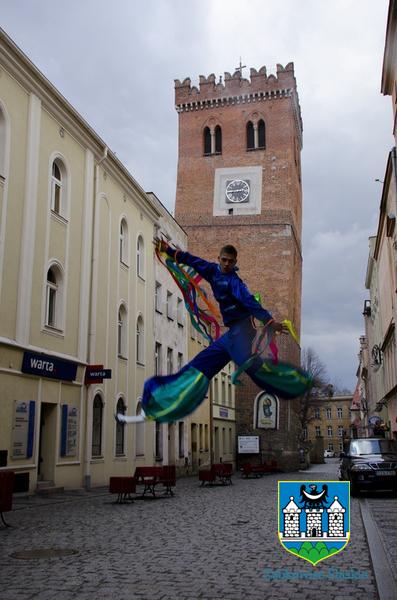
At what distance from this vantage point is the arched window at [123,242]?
81.7 feet

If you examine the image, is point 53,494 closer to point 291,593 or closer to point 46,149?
point 46,149

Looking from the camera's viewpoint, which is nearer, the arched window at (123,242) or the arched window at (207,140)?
the arched window at (123,242)

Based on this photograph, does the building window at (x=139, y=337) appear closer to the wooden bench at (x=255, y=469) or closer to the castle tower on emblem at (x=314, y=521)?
the wooden bench at (x=255, y=469)

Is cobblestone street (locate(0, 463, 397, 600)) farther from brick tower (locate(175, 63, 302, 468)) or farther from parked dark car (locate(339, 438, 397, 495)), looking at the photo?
brick tower (locate(175, 63, 302, 468))

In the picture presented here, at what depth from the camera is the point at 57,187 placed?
23.6 metres

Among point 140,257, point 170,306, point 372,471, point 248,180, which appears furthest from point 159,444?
point 248,180

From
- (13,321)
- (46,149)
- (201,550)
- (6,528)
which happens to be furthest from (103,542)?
(46,149)

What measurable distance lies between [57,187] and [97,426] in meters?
9.17

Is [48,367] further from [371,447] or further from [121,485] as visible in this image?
[371,447]

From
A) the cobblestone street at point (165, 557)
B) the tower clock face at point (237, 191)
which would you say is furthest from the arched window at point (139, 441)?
the tower clock face at point (237, 191)

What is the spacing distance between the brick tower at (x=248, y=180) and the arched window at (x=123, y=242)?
2792cm

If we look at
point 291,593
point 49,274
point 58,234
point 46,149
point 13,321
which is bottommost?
point 291,593

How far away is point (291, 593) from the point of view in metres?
7.56

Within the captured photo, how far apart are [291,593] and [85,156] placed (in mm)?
20804
